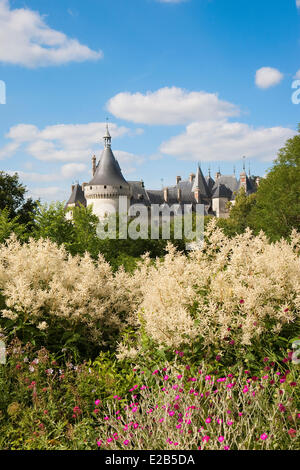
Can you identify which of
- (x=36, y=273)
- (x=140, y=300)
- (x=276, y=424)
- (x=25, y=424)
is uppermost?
(x=36, y=273)

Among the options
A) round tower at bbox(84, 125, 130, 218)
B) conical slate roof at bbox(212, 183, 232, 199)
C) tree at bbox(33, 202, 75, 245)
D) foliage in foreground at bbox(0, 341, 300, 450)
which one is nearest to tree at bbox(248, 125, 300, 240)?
tree at bbox(33, 202, 75, 245)

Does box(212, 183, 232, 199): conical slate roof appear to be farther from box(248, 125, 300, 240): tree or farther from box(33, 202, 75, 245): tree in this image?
box(33, 202, 75, 245): tree

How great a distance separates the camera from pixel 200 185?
267 ft

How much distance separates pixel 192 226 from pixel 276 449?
29426mm

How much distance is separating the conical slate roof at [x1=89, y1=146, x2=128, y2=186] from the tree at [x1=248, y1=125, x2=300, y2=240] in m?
24.6

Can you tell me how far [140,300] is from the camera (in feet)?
21.0

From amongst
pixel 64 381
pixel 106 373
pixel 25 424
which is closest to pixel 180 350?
pixel 106 373

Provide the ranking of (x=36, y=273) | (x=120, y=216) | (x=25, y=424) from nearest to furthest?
(x=25, y=424) → (x=36, y=273) → (x=120, y=216)

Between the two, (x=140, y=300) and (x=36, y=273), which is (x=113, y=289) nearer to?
(x=140, y=300)

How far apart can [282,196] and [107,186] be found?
93.4 feet

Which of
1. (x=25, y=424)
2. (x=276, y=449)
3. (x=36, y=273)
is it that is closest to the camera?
(x=276, y=449)

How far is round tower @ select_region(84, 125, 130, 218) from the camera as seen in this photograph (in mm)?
56188

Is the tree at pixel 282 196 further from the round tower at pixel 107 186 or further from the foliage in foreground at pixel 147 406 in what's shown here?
the foliage in foreground at pixel 147 406

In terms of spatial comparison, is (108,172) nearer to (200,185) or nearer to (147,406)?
(200,185)
